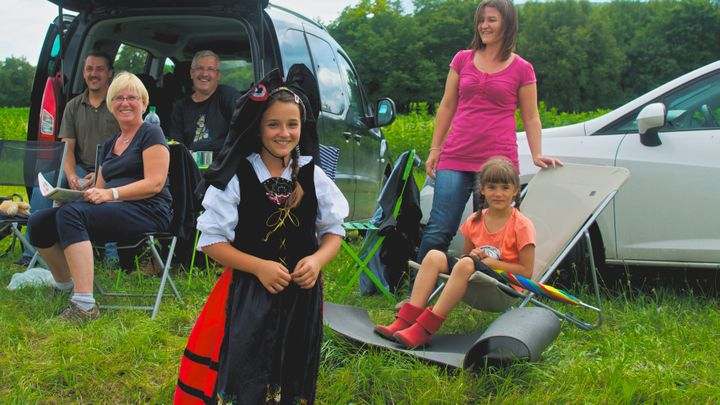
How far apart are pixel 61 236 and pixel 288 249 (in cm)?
211

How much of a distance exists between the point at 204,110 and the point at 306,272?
341cm

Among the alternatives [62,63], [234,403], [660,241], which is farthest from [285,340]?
[62,63]

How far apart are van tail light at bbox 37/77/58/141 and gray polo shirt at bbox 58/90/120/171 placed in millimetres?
96

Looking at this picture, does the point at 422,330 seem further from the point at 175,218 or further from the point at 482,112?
the point at 175,218

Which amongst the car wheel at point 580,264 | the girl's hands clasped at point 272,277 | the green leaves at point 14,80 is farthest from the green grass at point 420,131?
the green leaves at point 14,80

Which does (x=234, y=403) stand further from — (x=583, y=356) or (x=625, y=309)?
(x=625, y=309)

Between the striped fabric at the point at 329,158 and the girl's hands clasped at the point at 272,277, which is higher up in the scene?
the striped fabric at the point at 329,158

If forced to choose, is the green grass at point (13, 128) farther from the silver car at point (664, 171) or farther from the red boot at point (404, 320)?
the red boot at point (404, 320)

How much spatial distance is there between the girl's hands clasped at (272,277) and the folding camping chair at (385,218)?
2.17m

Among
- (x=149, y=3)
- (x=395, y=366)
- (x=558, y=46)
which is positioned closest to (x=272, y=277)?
(x=395, y=366)

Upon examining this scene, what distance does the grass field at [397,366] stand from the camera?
294 centimetres

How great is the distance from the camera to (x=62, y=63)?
5.44 meters

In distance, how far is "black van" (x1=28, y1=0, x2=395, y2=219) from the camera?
517 cm

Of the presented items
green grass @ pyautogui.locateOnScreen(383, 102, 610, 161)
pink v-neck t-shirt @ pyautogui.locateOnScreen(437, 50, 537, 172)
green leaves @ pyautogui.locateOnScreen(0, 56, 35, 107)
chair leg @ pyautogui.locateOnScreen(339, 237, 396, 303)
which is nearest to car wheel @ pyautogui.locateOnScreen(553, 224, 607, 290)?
pink v-neck t-shirt @ pyautogui.locateOnScreen(437, 50, 537, 172)
